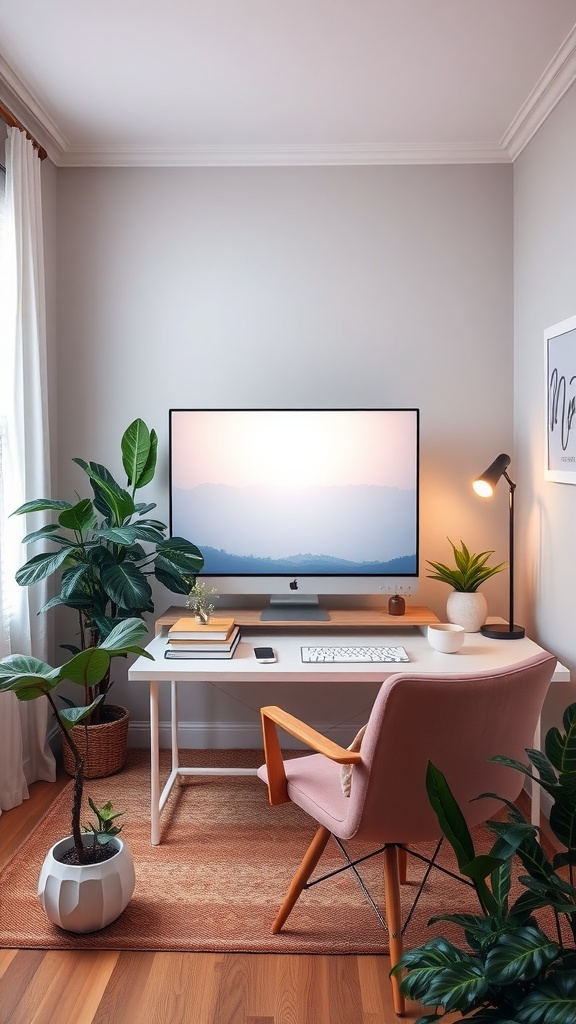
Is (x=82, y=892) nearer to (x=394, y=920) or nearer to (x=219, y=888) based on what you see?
(x=219, y=888)

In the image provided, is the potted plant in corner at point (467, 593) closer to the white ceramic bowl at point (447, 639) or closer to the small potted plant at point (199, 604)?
the white ceramic bowl at point (447, 639)

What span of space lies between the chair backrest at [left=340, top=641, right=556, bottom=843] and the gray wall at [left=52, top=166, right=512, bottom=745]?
5.23 feet

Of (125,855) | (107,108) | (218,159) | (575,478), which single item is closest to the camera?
(125,855)

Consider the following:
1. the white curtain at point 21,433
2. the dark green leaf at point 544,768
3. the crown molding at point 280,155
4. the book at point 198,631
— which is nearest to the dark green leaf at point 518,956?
the dark green leaf at point 544,768

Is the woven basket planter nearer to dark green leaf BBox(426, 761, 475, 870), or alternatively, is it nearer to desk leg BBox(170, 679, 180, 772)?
desk leg BBox(170, 679, 180, 772)

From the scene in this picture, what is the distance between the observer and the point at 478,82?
9.33 feet

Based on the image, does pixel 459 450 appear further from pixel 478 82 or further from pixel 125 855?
pixel 125 855

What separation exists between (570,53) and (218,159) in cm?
149

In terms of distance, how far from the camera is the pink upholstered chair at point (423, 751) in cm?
181

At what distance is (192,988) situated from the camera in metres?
1.97

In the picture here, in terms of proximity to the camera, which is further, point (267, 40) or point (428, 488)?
point (428, 488)

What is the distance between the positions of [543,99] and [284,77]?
0.96m

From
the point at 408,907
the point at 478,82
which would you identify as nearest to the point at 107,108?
the point at 478,82

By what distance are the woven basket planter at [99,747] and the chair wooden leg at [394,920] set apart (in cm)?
160
